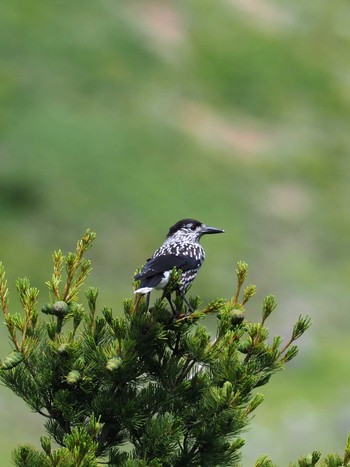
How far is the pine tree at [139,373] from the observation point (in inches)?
288

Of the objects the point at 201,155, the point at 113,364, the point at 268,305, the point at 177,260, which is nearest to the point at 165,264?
the point at 177,260

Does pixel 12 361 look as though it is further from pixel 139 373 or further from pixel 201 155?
pixel 201 155

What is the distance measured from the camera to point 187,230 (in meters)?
10.5

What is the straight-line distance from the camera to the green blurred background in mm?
42750

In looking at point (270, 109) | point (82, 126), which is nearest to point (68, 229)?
point (82, 126)

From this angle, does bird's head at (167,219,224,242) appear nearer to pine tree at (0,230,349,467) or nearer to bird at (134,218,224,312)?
bird at (134,218,224,312)

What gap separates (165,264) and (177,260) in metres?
0.29

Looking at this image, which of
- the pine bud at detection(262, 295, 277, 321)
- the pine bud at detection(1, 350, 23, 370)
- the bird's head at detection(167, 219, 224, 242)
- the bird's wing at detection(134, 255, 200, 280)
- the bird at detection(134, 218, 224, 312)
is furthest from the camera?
the bird's head at detection(167, 219, 224, 242)

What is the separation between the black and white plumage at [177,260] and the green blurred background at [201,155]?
2009cm

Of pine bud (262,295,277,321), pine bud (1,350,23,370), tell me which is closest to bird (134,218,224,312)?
pine bud (262,295,277,321)

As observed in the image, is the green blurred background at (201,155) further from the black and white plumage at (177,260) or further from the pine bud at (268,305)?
the pine bud at (268,305)

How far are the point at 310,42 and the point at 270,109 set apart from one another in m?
9.58

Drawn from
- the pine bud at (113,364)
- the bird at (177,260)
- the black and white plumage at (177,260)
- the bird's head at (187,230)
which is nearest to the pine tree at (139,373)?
the pine bud at (113,364)

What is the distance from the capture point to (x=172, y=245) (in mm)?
9648
